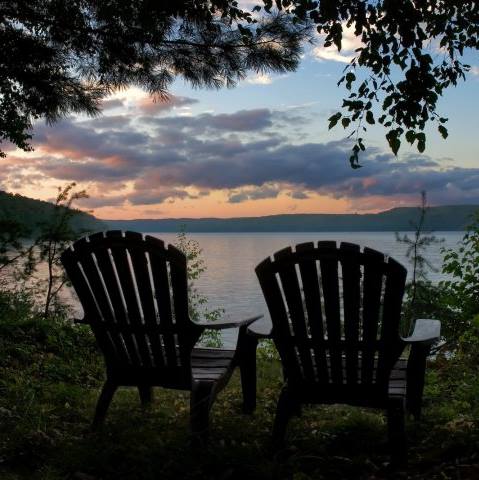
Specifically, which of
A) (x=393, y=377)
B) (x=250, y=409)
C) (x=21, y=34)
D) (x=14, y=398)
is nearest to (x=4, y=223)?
(x=21, y=34)

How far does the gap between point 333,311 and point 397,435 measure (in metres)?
0.75

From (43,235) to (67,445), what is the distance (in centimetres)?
485

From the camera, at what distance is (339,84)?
14.6 feet

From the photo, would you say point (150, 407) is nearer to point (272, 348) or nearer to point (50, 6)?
point (272, 348)

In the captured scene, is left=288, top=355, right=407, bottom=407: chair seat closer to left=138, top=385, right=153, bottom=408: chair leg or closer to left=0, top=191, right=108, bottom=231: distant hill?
left=138, top=385, right=153, bottom=408: chair leg

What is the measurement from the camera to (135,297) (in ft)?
12.1

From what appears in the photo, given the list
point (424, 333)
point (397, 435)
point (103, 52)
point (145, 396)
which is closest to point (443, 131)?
point (424, 333)

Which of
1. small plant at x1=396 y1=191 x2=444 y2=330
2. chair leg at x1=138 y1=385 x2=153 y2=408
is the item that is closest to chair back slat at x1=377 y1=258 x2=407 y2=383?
chair leg at x1=138 y1=385 x2=153 y2=408

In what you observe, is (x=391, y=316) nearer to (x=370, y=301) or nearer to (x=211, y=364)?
(x=370, y=301)

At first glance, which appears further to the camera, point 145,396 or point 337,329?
point 145,396

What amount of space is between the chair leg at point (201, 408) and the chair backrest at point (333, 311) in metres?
0.49

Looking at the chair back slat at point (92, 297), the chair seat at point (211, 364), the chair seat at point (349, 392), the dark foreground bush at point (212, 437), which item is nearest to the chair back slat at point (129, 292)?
the chair back slat at point (92, 297)

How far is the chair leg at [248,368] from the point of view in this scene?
426 centimetres

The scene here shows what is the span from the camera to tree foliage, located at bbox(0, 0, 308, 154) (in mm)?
6594
